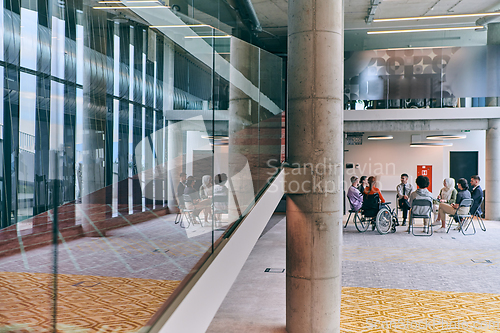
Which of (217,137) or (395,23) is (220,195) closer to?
(217,137)

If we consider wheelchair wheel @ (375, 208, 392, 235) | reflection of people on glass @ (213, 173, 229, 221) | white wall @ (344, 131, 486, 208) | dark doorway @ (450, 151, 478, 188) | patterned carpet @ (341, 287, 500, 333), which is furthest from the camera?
dark doorway @ (450, 151, 478, 188)

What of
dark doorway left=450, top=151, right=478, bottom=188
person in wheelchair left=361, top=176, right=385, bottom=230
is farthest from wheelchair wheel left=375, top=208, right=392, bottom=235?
dark doorway left=450, top=151, right=478, bottom=188

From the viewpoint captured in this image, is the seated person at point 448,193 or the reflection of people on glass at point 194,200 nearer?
the reflection of people on glass at point 194,200

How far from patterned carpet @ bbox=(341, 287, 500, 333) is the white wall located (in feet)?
33.4

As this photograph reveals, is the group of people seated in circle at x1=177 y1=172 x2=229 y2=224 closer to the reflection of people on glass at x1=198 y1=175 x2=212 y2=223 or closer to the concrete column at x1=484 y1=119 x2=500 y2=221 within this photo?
the reflection of people on glass at x1=198 y1=175 x2=212 y2=223

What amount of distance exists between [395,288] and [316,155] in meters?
2.64

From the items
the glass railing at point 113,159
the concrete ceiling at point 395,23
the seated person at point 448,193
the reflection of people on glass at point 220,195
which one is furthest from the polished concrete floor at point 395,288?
the concrete ceiling at point 395,23

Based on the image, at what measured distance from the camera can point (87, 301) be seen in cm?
158

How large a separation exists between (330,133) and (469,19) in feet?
37.3

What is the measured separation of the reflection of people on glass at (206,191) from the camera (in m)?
2.03

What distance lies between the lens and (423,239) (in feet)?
30.5

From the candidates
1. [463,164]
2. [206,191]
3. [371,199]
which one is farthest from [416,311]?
[463,164]

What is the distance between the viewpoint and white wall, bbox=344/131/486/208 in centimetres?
1548

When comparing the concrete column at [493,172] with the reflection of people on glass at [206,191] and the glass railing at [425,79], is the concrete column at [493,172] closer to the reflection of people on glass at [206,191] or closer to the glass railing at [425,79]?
the glass railing at [425,79]
